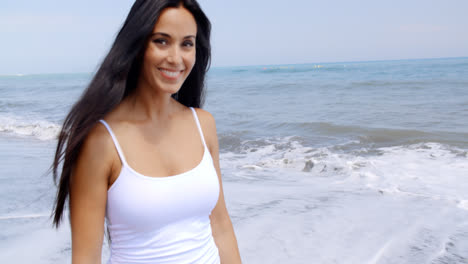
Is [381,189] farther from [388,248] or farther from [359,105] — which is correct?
[359,105]

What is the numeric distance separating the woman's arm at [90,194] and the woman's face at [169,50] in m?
0.31

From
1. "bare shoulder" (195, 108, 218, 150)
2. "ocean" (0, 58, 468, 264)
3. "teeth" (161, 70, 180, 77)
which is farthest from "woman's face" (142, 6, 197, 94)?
"ocean" (0, 58, 468, 264)

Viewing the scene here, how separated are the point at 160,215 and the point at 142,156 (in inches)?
8.7

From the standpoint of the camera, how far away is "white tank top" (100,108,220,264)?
148cm

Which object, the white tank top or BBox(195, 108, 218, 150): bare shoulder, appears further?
BBox(195, 108, 218, 150): bare shoulder

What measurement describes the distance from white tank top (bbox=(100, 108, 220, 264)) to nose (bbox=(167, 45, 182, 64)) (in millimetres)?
332

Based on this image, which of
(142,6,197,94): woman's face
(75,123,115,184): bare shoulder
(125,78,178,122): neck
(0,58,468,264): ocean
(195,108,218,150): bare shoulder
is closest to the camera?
(75,123,115,184): bare shoulder

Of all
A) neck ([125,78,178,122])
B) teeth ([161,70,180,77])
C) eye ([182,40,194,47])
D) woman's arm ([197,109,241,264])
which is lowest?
woman's arm ([197,109,241,264])

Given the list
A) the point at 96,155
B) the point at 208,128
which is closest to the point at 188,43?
the point at 208,128

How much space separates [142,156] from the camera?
157 centimetres

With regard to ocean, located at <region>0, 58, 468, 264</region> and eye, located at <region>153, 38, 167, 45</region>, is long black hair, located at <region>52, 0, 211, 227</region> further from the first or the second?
ocean, located at <region>0, 58, 468, 264</region>

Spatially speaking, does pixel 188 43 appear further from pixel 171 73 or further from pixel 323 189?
pixel 323 189

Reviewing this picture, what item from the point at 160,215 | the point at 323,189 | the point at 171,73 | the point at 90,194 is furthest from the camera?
the point at 323,189

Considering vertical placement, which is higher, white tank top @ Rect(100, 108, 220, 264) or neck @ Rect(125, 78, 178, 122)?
neck @ Rect(125, 78, 178, 122)
